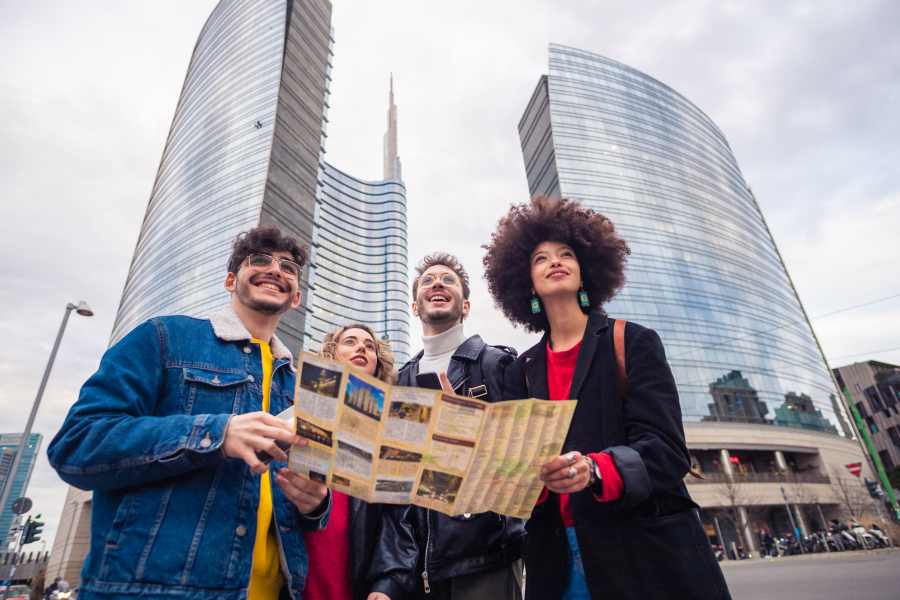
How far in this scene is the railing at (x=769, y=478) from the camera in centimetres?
3744

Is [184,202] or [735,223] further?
[735,223]

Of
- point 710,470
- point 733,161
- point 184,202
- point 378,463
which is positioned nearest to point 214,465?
point 378,463

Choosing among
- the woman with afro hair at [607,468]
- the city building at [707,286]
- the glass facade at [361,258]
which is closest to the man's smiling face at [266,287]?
the woman with afro hair at [607,468]

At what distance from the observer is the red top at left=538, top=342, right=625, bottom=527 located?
→ 1.52 m

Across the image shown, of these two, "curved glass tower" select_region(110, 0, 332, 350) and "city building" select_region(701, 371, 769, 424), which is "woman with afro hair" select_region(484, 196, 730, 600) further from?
"city building" select_region(701, 371, 769, 424)

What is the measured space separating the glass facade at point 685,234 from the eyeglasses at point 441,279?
41.6 metres

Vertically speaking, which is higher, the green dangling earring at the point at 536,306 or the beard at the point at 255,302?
the green dangling earring at the point at 536,306

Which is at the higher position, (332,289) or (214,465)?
(332,289)

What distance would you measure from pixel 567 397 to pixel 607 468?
1.67ft

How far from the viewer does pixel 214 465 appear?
1.69 metres

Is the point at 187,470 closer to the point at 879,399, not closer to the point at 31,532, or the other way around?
the point at 31,532

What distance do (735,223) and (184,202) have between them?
230ft

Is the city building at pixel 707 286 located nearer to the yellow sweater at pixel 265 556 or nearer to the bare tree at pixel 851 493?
the bare tree at pixel 851 493

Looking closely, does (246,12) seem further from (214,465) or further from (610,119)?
(214,465)
